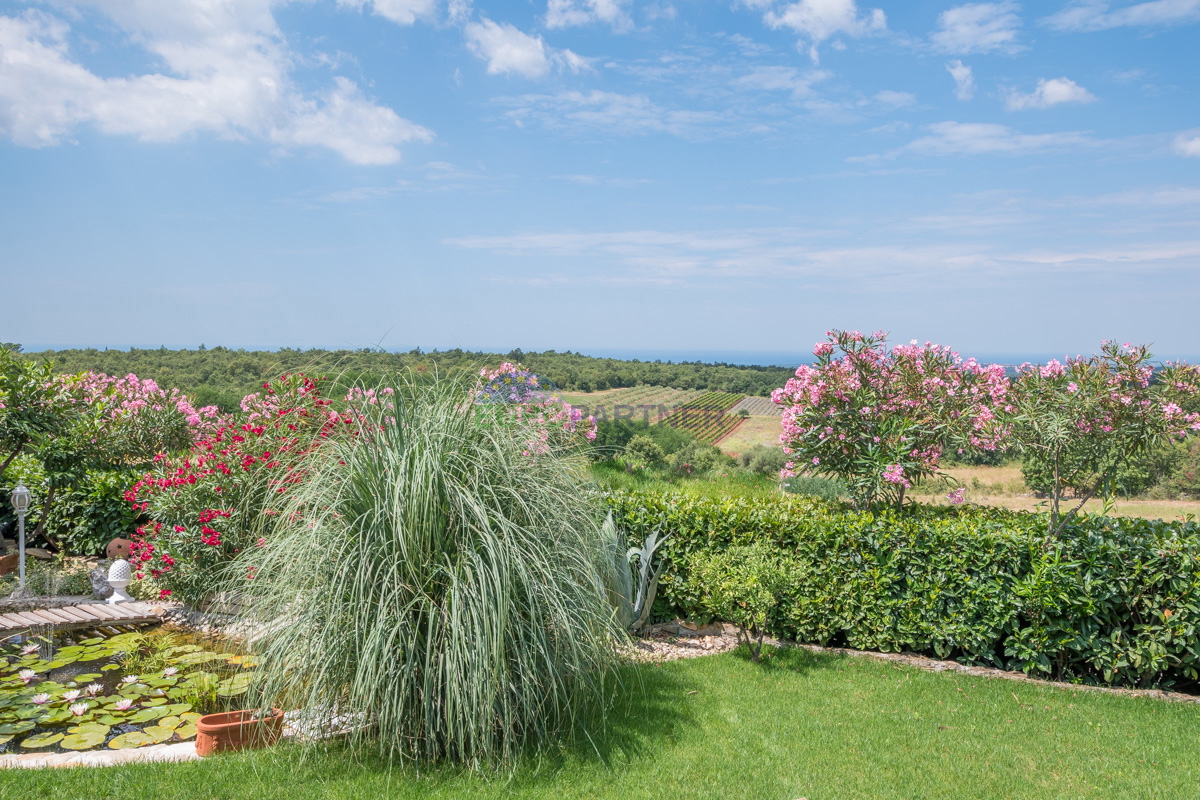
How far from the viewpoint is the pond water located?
132 inches

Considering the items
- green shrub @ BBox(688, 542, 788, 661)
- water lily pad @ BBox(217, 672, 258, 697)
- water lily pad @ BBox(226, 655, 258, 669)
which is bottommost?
water lily pad @ BBox(226, 655, 258, 669)

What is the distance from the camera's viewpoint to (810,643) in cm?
491

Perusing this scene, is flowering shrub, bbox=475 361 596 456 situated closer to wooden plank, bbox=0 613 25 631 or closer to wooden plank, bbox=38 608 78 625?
wooden plank, bbox=38 608 78 625

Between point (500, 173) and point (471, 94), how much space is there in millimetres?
2423

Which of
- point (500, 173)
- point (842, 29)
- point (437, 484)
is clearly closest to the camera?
point (437, 484)

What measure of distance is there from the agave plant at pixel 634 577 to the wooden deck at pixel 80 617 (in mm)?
3890

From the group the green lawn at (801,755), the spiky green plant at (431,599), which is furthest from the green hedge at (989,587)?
the spiky green plant at (431,599)

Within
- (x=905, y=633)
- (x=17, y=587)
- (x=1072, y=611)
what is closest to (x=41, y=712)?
(x=17, y=587)

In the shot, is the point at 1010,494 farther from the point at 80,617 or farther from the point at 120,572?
the point at 80,617

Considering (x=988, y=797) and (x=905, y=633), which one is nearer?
(x=988, y=797)

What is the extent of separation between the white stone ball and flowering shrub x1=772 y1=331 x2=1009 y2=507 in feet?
19.3

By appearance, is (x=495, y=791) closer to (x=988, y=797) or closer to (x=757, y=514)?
(x=988, y=797)

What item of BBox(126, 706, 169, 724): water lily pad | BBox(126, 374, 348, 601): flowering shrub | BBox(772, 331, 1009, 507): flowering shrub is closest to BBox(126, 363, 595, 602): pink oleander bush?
BBox(126, 374, 348, 601): flowering shrub

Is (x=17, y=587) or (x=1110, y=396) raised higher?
(x=1110, y=396)
